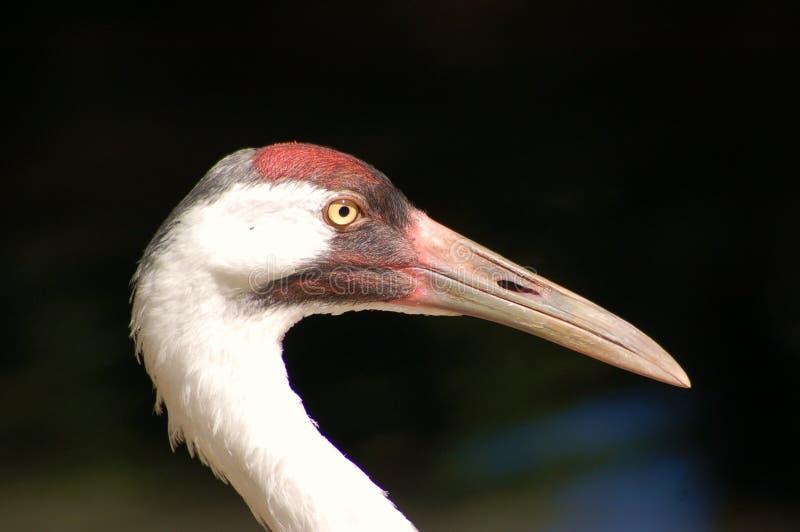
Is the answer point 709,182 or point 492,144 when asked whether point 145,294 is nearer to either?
point 492,144

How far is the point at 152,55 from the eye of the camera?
4062mm

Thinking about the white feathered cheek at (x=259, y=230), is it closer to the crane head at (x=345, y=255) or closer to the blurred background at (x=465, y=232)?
the crane head at (x=345, y=255)

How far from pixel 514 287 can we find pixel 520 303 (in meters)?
0.05

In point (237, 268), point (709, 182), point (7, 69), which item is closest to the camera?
point (237, 268)

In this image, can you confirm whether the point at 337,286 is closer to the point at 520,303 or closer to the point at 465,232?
the point at 520,303

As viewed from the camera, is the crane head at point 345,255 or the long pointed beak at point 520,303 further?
the long pointed beak at point 520,303

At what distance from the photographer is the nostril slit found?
2104 mm

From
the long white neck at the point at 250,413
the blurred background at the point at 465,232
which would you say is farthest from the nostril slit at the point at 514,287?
the blurred background at the point at 465,232

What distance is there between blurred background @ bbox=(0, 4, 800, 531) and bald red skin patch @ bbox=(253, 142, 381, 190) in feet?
7.37

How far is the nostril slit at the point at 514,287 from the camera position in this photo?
210 cm

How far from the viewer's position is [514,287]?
6.95ft

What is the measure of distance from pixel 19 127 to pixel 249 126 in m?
1.06

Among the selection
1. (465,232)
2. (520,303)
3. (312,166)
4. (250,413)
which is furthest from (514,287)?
(465,232)

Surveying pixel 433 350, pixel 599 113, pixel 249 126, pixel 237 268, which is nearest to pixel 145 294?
pixel 237 268
